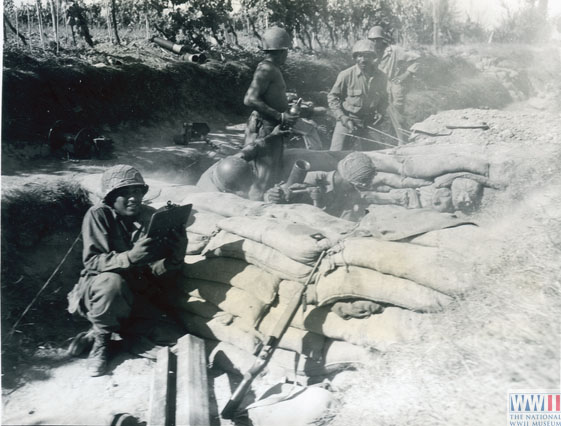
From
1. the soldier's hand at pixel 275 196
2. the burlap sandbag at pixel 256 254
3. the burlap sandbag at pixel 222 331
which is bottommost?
the burlap sandbag at pixel 222 331

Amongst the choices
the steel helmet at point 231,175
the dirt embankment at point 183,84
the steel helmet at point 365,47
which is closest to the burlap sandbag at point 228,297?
the steel helmet at point 231,175

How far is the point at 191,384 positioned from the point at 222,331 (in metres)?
0.50

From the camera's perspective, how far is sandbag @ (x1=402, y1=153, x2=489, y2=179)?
4297 mm

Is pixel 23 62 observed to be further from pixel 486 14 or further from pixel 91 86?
pixel 486 14

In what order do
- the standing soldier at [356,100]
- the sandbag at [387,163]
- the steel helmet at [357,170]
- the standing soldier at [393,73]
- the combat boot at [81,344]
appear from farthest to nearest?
the standing soldier at [393,73] < the standing soldier at [356,100] < the sandbag at [387,163] < the steel helmet at [357,170] < the combat boot at [81,344]

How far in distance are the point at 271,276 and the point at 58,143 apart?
3007 mm

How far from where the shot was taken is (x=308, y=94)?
8.70 meters

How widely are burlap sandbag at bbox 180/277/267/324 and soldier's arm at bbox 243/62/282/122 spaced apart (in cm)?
195

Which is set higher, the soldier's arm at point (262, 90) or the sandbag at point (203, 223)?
the soldier's arm at point (262, 90)

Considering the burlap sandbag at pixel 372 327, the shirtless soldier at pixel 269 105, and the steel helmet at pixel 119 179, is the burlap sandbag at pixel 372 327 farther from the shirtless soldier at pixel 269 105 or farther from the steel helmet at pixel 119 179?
the shirtless soldier at pixel 269 105

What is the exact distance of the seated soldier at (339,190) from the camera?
12.7 feet

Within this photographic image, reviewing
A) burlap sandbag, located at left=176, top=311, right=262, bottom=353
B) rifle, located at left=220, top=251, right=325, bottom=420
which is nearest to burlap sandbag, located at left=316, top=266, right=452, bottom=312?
rifle, located at left=220, top=251, right=325, bottom=420

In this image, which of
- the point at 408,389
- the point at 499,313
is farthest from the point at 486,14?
the point at 408,389

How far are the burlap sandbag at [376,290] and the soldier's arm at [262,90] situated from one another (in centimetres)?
222
